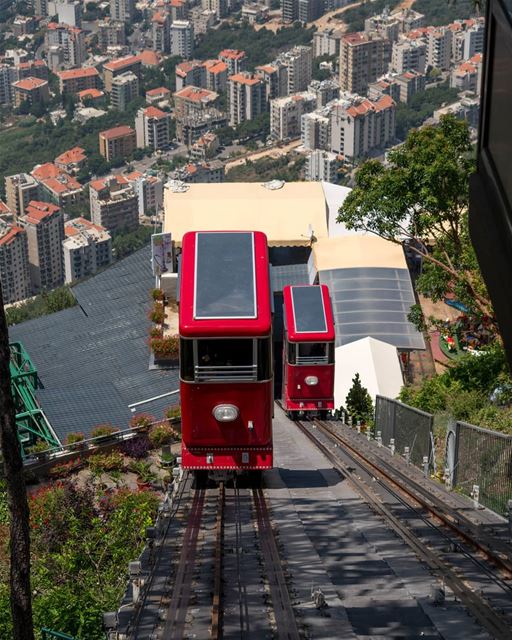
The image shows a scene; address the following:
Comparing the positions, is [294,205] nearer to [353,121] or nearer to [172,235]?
[172,235]

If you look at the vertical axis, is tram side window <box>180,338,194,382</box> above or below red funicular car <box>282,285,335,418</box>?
above

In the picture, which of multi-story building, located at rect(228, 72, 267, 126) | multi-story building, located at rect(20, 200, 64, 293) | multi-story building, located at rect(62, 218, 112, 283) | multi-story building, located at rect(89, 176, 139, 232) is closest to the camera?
multi-story building, located at rect(62, 218, 112, 283)

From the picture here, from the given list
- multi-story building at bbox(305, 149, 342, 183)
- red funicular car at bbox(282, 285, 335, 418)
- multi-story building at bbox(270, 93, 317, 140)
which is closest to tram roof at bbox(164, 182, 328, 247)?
red funicular car at bbox(282, 285, 335, 418)

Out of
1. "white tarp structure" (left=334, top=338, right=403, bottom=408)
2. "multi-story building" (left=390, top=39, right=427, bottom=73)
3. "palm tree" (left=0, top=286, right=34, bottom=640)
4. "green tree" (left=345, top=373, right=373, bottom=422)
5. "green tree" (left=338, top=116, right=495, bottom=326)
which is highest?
"palm tree" (left=0, top=286, right=34, bottom=640)

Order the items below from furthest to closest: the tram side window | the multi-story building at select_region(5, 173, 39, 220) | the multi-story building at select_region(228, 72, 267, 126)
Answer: the multi-story building at select_region(228, 72, 267, 126) < the multi-story building at select_region(5, 173, 39, 220) < the tram side window

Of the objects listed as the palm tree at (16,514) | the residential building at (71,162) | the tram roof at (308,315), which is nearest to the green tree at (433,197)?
the tram roof at (308,315)

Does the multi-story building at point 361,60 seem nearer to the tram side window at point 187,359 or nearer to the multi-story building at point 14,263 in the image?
the multi-story building at point 14,263

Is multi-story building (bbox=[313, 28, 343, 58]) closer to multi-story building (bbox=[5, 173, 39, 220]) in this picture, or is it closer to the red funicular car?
multi-story building (bbox=[5, 173, 39, 220])
